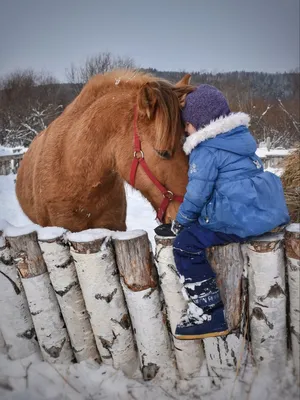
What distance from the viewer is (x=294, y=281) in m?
1.78

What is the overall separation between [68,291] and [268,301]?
140 cm

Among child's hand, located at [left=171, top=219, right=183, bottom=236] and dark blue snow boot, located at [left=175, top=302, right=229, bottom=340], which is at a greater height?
child's hand, located at [left=171, top=219, right=183, bottom=236]

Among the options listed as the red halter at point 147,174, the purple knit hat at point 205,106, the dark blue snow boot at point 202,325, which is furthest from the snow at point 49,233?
the purple knit hat at point 205,106

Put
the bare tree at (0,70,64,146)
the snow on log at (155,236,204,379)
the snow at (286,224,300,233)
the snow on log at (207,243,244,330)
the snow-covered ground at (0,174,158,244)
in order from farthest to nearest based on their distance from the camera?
the bare tree at (0,70,64,146), the snow-covered ground at (0,174,158,244), the snow on log at (155,236,204,379), the snow on log at (207,243,244,330), the snow at (286,224,300,233)

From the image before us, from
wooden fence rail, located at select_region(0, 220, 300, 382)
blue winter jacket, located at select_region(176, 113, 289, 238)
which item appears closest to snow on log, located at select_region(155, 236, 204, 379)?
wooden fence rail, located at select_region(0, 220, 300, 382)

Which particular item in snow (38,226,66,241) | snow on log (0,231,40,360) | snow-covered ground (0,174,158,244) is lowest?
snow-covered ground (0,174,158,244)

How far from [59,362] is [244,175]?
2008 millimetres

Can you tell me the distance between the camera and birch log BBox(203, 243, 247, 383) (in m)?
1.82

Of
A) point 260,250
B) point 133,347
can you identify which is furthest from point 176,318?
point 260,250

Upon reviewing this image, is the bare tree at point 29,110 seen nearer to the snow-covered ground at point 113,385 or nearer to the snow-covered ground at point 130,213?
the snow-covered ground at point 130,213

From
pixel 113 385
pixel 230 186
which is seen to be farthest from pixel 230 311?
pixel 113 385

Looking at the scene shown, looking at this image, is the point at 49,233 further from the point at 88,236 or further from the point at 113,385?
the point at 113,385

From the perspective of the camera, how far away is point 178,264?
1819 millimetres

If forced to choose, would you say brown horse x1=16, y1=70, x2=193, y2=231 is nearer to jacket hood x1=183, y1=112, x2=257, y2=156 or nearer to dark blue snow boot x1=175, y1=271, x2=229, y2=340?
jacket hood x1=183, y1=112, x2=257, y2=156
